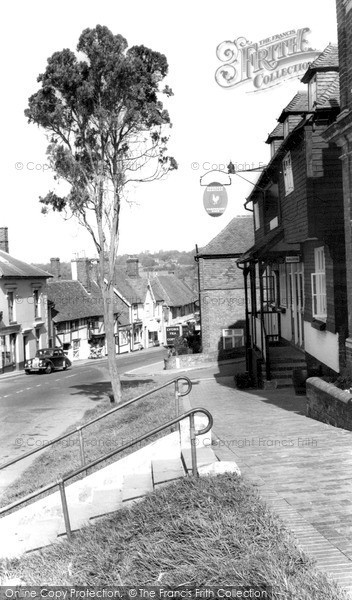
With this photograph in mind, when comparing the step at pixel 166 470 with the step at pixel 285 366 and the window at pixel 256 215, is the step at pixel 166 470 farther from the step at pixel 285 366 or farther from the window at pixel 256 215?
the window at pixel 256 215

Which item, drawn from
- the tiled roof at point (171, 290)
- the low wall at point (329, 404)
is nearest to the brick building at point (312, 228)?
the low wall at point (329, 404)

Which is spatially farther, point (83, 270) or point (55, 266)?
point (55, 266)

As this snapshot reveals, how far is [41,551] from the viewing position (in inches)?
283

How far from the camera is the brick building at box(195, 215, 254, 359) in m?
39.1

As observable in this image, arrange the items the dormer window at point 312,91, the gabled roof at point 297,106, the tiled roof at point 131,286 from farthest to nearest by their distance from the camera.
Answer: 1. the tiled roof at point 131,286
2. the gabled roof at point 297,106
3. the dormer window at point 312,91

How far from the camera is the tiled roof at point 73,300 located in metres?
56.4

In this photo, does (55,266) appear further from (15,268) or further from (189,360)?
(189,360)

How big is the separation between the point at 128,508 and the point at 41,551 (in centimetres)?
109

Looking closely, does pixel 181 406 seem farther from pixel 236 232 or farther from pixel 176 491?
pixel 236 232

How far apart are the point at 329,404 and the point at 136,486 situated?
14.5 feet

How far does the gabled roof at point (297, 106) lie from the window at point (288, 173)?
1.76 meters

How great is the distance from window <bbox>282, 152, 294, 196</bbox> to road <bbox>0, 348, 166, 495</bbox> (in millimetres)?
9712

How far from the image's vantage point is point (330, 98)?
15.6 m

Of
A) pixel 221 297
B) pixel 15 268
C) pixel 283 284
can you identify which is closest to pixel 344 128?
pixel 283 284
